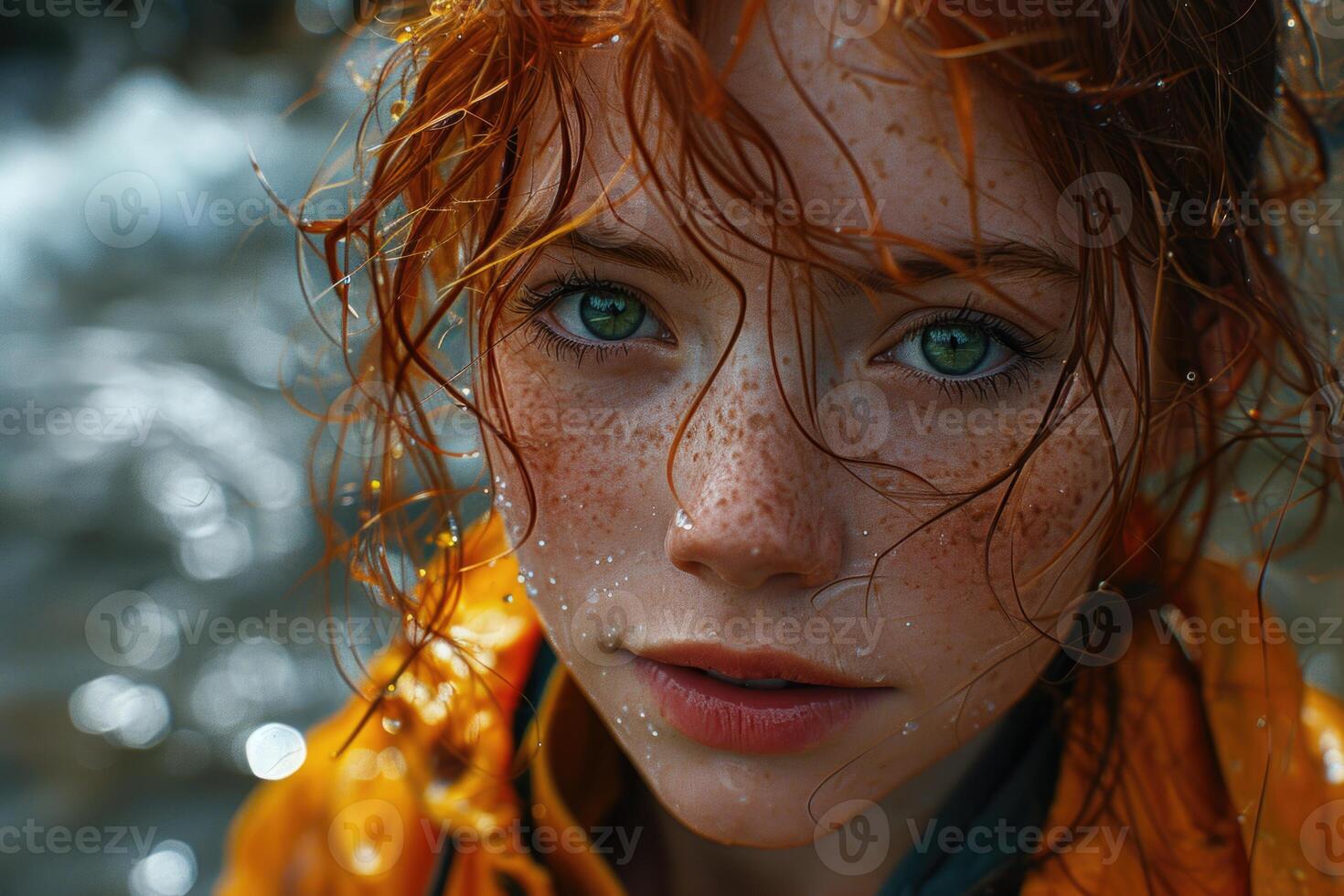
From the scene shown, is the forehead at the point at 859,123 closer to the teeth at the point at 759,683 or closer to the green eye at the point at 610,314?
the green eye at the point at 610,314

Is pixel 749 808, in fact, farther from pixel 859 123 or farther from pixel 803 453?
pixel 859 123

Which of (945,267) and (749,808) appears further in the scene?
(749,808)

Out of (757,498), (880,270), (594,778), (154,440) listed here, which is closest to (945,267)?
(880,270)

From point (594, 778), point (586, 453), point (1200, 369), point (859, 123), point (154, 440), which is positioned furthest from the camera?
point (154, 440)

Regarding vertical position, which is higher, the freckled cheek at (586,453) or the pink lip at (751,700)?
the freckled cheek at (586,453)

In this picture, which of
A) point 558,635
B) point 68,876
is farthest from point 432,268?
point 68,876

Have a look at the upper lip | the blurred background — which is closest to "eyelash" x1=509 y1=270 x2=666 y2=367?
the upper lip

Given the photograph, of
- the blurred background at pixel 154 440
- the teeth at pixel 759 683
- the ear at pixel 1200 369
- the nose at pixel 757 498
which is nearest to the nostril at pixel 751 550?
the nose at pixel 757 498
